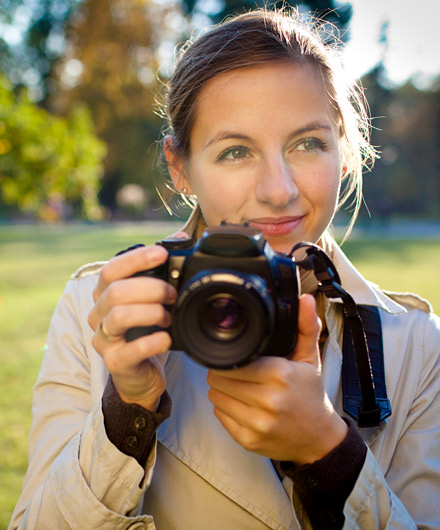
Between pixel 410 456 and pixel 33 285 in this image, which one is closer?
pixel 410 456

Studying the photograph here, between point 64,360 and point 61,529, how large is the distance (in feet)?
1.71

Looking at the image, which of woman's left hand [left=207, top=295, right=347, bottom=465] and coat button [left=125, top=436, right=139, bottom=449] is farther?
coat button [left=125, top=436, right=139, bottom=449]

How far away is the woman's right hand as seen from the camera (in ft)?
4.36

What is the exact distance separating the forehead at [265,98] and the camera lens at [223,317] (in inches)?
26.0

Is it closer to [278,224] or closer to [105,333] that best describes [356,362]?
[278,224]

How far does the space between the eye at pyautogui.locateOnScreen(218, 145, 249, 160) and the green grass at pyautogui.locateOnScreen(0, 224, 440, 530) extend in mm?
2418

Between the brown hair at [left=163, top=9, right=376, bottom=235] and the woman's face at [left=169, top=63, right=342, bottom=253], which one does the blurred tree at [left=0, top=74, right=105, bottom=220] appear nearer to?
the brown hair at [left=163, top=9, right=376, bottom=235]

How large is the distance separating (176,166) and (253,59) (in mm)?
515

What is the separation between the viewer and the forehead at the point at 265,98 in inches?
67.0

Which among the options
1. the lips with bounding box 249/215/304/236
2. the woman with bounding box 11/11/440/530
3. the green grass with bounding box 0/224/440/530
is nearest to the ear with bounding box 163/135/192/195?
the woman with bounding box 11/11/440/530

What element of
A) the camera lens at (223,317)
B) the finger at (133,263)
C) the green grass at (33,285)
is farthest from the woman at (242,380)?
the green grass at (33,285)

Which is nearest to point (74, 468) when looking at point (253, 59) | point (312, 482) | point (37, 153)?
point (312, 482)

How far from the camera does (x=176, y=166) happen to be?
2092 millimetres

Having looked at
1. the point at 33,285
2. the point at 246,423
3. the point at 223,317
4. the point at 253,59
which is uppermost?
the point at 253,59
